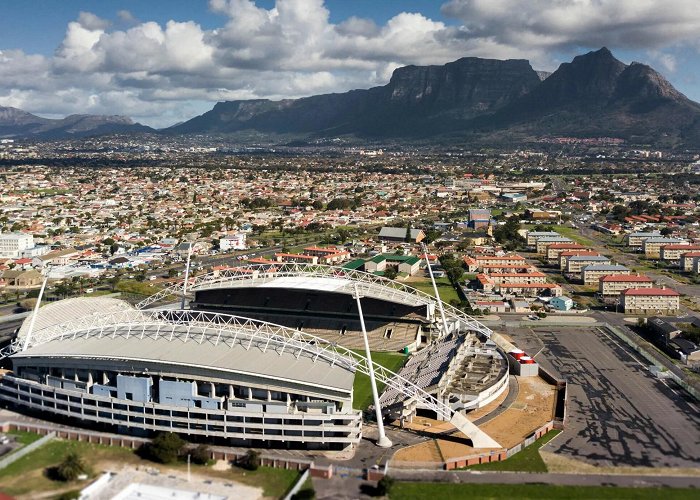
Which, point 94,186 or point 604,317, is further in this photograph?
point 94,186

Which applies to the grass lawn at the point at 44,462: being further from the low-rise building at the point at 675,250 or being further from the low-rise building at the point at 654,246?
the low-rise building at the point at 654,246

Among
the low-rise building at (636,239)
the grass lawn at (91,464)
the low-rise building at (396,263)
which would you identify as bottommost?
the low-rise building at (636,239)

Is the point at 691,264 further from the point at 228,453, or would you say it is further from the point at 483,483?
the point at 228,453

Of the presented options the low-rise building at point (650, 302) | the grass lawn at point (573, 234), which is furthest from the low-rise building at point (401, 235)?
the low-rise building at point (650, 302)

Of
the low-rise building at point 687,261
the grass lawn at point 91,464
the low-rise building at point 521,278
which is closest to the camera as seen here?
the grass lawn at point 91,464

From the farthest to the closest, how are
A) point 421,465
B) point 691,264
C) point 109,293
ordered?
point 691,264, point 109,293, point 421,465

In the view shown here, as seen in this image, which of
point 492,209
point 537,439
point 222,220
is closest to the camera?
point 537,439

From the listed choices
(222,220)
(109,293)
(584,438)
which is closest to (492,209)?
(222,220)
